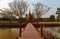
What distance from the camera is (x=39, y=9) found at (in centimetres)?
1537

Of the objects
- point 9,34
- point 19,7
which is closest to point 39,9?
point 19,7

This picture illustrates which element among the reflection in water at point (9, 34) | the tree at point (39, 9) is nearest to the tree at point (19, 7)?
the tree at point (39, 9)

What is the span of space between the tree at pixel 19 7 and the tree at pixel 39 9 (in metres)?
0.88

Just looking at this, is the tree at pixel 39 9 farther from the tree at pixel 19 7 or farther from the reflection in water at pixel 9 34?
the reflection in water at pixel 9 34

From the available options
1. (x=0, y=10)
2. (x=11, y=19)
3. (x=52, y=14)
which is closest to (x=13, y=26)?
(x=11, y=19)

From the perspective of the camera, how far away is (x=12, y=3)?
45.9 feet

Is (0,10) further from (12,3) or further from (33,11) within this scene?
(33,11)

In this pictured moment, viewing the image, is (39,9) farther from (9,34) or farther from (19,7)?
(9,34)

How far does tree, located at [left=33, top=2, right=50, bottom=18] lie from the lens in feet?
46.9

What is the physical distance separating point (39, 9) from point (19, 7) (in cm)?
194

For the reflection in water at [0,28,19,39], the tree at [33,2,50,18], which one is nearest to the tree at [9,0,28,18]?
the tree at [33,2,50,18]

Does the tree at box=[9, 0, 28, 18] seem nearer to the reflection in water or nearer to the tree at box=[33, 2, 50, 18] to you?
the tree at box=[33, 2, 50, 18]

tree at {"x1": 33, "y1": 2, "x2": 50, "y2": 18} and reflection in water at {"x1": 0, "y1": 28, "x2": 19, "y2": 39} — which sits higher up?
tree at {"x1": 33, "y1": 2, "x2": 50, "y2": 18}

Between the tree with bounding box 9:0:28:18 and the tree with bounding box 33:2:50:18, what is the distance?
0.88 meters
